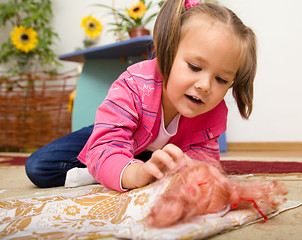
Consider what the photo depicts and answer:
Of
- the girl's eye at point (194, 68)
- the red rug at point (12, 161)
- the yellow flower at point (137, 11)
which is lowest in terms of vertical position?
the red rug at point (12, 161)

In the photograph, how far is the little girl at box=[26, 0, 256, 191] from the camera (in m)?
0.61

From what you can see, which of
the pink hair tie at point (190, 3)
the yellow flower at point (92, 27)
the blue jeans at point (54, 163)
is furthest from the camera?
the yellow flower at point (92, 27)

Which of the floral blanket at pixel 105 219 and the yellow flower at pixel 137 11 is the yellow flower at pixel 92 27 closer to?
the yellow flower at pixel 137 11

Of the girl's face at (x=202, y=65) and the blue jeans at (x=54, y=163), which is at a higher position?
the girl's face at (x=202, y=65)

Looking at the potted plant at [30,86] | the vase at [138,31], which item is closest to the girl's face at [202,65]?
Result: the vase at [138,31]

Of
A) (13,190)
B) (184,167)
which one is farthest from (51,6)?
(184,167)

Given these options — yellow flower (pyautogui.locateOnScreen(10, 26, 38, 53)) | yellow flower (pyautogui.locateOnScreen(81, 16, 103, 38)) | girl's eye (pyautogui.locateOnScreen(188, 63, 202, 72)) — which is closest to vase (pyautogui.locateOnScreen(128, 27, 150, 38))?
yellow flower (pyautogui.locateOnScreen(81, 16, 103, 38))

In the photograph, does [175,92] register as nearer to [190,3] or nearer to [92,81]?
[190,3]

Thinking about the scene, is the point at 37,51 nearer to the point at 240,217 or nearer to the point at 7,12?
the point at 7,12

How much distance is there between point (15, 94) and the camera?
7.47 feet

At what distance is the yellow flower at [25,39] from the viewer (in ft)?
7.49

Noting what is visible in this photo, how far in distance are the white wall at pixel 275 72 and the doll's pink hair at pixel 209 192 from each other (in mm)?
1284

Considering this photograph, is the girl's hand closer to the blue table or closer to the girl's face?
the girl's face

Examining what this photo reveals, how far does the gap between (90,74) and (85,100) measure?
149 millimetres
